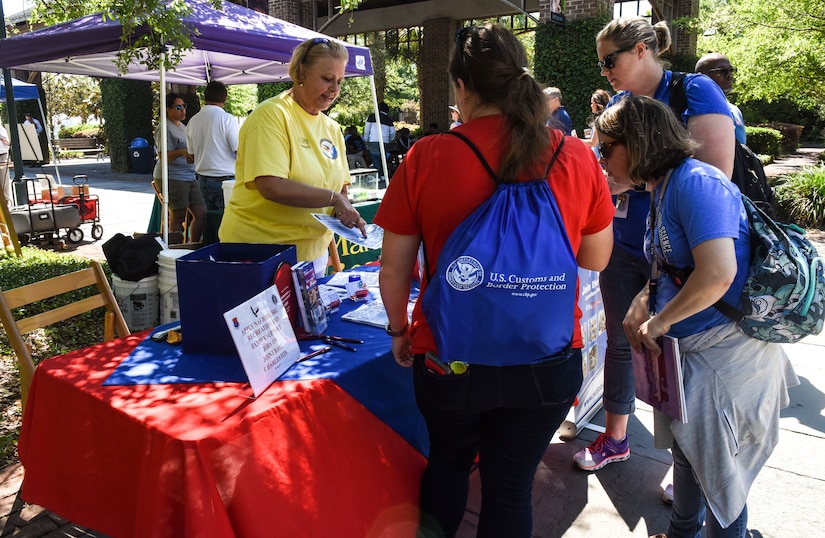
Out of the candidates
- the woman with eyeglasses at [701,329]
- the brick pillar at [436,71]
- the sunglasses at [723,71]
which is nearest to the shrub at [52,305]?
the woman with eyeglasses at [701,329]

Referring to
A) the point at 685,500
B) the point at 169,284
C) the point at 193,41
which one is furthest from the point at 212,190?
the point at 685,500

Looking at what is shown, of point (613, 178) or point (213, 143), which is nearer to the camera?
point (613, 178)

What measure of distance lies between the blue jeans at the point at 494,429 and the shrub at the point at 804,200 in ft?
29.0

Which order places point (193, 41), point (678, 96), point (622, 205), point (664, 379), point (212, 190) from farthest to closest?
point (212, 190) < point (193, 41) < point (622, 205) < point (678, 96) < point (664, 379)

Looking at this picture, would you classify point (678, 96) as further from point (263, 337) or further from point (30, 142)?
point (30, 142)

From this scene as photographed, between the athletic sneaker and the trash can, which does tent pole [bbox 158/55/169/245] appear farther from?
the trash can

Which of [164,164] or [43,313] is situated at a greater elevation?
[164,164]

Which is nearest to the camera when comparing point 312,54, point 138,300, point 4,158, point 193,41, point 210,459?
point 210,459

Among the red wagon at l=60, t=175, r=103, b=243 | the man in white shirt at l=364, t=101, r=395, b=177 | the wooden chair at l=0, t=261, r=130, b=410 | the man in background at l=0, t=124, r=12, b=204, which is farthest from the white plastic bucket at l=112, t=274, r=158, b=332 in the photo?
the man in white shirt at l=364, t=101, r=395, b=177

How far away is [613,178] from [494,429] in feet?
3.12

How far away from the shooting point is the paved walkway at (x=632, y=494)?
2.52 meters

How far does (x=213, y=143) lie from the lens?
6449 mm

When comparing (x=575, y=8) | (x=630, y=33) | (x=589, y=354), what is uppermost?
(x=575, y=8)

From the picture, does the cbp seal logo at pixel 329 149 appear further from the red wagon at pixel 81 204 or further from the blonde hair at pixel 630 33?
the red wagon at pixel 81 204
